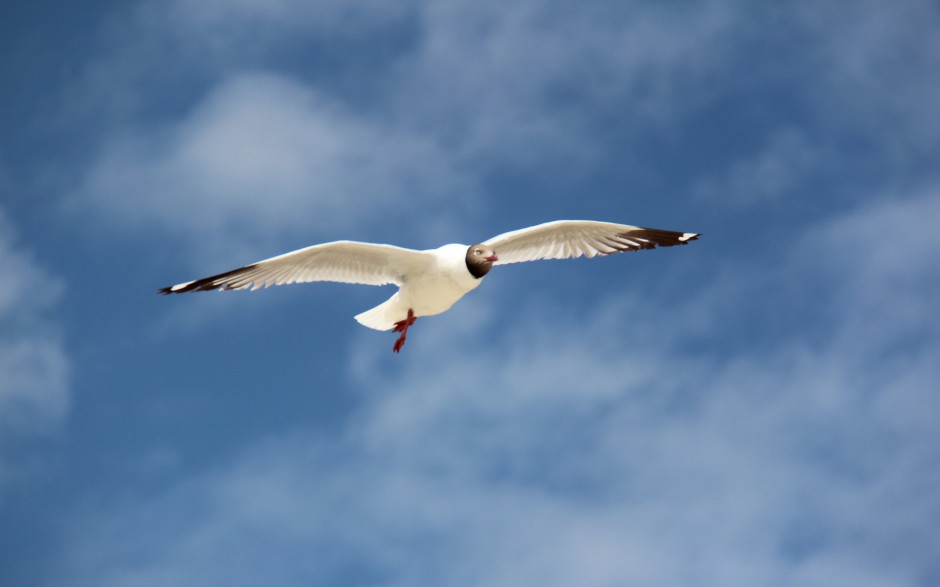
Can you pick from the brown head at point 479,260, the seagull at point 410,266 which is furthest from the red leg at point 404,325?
the brown head at point 479,260

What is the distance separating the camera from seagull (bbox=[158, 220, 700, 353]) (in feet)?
39.9

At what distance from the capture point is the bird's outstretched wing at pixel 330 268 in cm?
1218

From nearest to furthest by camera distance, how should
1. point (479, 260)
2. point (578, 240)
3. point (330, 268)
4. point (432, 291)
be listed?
point (479, 260) → point (432, 291) → point (330, 268) → point (578, 240)

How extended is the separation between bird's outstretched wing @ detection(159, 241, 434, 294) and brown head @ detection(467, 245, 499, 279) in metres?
0.62

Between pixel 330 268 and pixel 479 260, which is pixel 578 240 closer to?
pixel 479 260

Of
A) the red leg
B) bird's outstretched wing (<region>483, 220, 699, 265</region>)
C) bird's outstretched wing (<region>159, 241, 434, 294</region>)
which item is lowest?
the red leg

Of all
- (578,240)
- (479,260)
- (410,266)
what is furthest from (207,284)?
(578,240)

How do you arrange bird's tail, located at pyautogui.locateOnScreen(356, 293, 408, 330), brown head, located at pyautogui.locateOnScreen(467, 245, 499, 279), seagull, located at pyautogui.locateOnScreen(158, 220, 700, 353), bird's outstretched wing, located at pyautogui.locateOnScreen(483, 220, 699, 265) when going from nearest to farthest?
brown head, located at pyautogui.locateOnScreen(467, 245, 499, 279) < seagull, located at pyautogui.locateOnScreen(158, 220, 700, 353) < bird's tail, located at pyautogui.locateOnScreen(356, 293, 408, 330) < bird's outstretched wing, located at pyautogui.locateOnScreen(483, 220, 699, 265)

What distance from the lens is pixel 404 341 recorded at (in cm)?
1280

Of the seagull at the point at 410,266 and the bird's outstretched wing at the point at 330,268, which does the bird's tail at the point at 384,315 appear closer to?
the seagull at the point at 410,266

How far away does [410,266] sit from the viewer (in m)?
12.6

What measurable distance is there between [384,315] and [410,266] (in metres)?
0.79

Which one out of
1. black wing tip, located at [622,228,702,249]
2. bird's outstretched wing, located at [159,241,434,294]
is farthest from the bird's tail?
black wing tip, located at [622,228,702,249]

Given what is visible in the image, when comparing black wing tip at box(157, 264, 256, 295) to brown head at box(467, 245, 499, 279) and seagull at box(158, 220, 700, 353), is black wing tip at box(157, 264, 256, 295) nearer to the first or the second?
seagull at box(158, 220, 700, 353)
